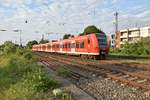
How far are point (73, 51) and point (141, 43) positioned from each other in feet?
52.2

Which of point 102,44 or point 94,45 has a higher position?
point 102,44

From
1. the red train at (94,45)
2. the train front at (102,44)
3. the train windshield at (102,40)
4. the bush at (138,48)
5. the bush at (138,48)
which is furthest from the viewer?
the bush at (138,48)

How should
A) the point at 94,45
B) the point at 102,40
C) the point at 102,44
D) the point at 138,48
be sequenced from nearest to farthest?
the point at 94,45 → the point at 102,44 → the point at 102,40 → the point at 138,48

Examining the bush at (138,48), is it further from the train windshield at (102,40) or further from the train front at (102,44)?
the train windshield at (102,40)

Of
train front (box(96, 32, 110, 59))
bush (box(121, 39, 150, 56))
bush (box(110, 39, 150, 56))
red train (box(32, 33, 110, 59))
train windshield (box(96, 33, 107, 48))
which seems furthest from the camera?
bush (box(121, 39, 150, 56))

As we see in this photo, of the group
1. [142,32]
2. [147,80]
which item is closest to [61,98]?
[147,80]

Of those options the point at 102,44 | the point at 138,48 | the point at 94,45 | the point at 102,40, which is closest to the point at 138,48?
the point at 138,48

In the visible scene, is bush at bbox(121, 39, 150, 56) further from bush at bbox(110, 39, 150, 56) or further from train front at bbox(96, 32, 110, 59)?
train front at bbox(96, 32, 110, 59)

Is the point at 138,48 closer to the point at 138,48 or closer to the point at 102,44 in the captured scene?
the point at 138,48

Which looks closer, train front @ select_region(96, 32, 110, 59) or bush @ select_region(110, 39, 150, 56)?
train front @ select_region(96, 32, 110, 59)

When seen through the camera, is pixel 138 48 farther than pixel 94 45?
Yes

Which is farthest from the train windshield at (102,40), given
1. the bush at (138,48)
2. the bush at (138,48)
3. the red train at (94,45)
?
the bush at (138,48)

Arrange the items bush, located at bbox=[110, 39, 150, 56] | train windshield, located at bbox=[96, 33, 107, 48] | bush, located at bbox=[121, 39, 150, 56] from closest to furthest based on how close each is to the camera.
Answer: train windshield, located at bbox=[96, 33, 107, 48], bush, located at bbox=[110, 39, 150, 56], bush, located at bbox=[121, 39, 150, 56]

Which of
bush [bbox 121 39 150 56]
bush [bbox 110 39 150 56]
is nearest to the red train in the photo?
bush [bbox 110 39 150 56]
